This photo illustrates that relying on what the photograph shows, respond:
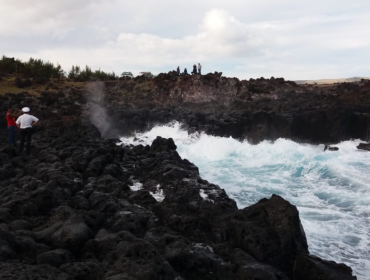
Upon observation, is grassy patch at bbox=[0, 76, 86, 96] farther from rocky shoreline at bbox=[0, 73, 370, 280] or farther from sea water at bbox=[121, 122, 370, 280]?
rocky shoreline at bbox=[0, 73, 370, 280]

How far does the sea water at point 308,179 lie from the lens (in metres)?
9.84

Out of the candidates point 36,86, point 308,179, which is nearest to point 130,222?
point 308,179

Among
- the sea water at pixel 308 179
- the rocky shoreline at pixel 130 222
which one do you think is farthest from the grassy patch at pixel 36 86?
the rocky shoreline at pixel 130 222

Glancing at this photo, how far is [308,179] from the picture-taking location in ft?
58.2

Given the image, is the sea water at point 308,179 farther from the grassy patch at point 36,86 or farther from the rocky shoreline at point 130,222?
the grassy patch at point 36,86

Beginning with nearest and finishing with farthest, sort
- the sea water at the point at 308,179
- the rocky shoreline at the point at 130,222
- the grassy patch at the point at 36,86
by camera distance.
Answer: the rocky shoreline at the point at 130,222 < the sea water at the point at 308,179 < the grassy patch at the point at 36,86

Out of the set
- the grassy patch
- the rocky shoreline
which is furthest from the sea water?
the grassy patch

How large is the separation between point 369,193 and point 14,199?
38.5 ft

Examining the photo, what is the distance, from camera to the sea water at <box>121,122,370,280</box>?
32.3 feet

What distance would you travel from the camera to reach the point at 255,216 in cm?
810

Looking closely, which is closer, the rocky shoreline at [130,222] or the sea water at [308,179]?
the rocky shoreline at [130,222]

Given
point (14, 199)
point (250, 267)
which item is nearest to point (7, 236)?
point (14, 199)

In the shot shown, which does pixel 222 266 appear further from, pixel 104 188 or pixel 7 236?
pixel 104 188

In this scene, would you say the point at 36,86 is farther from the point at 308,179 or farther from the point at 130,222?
the point at 130,222
